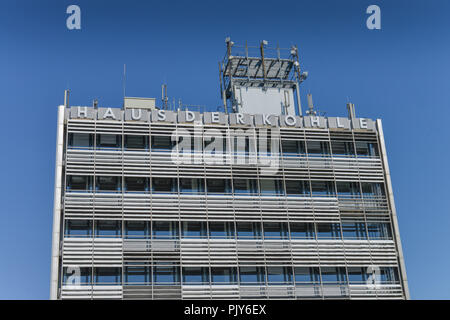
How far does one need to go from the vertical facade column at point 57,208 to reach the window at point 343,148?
28658mm

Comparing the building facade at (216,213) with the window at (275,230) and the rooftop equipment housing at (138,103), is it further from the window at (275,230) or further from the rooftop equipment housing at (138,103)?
the rooftop equipment housing at (138,103)

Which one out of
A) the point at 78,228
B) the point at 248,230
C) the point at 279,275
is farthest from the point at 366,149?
the point at 78,228

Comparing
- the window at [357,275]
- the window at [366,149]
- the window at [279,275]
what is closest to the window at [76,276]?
the window at [279,275]

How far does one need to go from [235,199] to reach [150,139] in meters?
10.6

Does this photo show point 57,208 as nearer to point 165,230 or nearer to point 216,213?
point 165,230

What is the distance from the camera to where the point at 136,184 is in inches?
2245

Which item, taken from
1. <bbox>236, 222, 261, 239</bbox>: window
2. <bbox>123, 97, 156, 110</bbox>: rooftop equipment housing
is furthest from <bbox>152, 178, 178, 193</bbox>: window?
<bbox>123, 97, 156, 110</bbox>: rooftop equipment housing

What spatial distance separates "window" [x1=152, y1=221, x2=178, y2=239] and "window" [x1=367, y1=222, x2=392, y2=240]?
66.4 feet

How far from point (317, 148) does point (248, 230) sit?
12.5m

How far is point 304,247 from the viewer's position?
56.7 metres

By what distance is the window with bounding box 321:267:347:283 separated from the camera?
185ft
